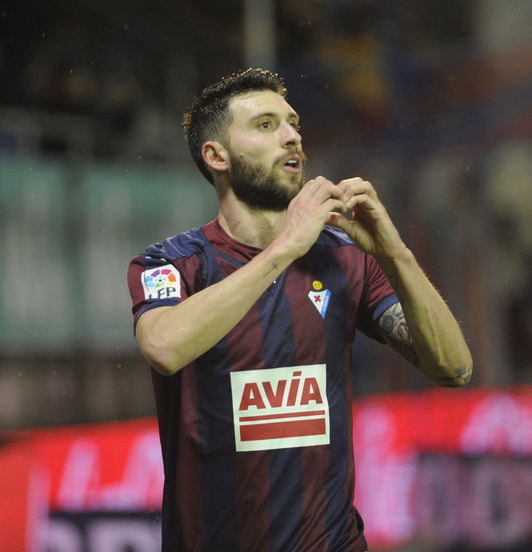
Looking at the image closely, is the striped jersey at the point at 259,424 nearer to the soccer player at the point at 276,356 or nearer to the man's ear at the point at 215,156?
the soccer player at the point at 276,356

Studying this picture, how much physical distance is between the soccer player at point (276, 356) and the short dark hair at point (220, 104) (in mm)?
244

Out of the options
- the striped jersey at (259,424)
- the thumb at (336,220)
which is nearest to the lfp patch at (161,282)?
the striped jersey at (259,424)

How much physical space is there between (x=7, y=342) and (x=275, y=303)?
239 centimetres

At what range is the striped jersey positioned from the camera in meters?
1.83

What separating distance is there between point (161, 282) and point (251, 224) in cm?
34

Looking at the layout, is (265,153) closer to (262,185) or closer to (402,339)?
(262,185)

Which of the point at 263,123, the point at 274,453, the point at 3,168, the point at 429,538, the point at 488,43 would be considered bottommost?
the point at 429,538

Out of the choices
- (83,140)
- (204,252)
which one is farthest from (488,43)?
(204,252)

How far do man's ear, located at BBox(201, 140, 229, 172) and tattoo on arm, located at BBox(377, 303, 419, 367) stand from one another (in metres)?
0.60

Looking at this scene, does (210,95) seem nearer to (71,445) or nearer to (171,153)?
(71,445)

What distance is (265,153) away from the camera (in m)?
2.07

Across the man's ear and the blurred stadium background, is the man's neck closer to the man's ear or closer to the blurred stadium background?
the man's ear

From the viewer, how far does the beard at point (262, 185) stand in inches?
80.4

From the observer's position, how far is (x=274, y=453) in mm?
1848
